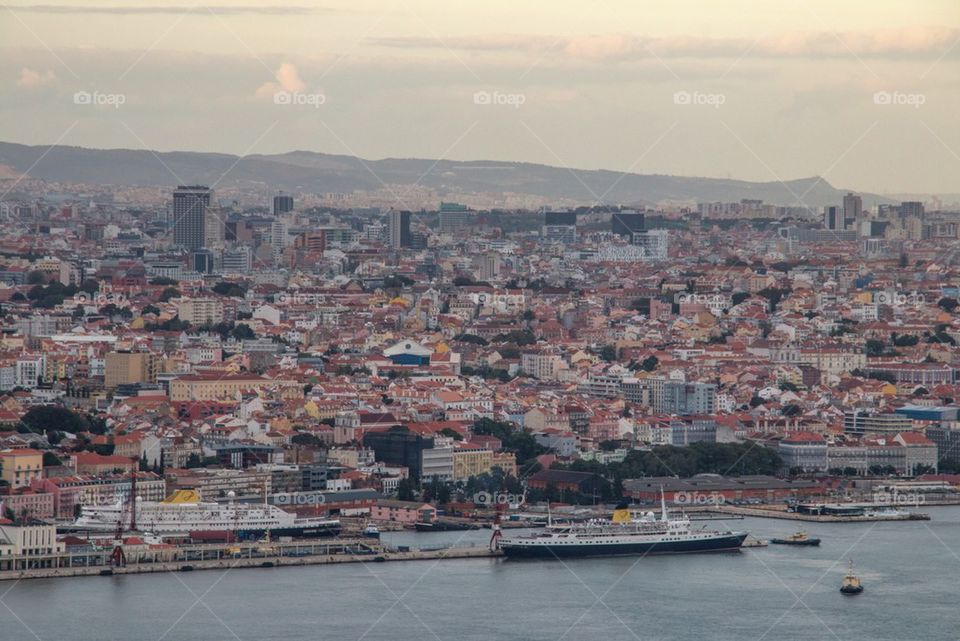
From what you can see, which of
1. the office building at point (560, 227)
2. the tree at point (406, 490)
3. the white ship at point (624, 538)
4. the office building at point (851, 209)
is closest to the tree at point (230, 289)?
the office building at point (560, 227)

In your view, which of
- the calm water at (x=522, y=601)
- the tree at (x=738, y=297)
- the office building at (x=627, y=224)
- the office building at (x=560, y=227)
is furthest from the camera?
the office building at (x=560, y=227)

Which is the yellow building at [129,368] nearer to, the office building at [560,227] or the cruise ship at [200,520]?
the cruise ship at [200,520]

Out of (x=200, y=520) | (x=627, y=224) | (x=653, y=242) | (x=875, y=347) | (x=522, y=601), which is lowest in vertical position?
(x=522, y=601)

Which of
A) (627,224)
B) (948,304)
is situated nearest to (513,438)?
(948,304)

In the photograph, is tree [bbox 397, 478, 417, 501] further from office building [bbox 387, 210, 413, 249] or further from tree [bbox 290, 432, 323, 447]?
office building [bbox 387, 210, 413, 249]

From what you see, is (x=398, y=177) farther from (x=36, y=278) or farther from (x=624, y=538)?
(x=624, y=538)
